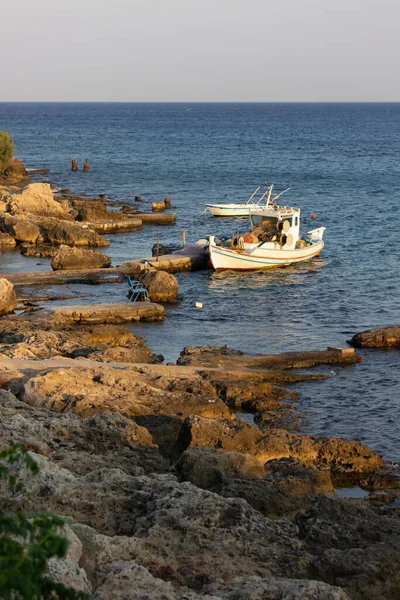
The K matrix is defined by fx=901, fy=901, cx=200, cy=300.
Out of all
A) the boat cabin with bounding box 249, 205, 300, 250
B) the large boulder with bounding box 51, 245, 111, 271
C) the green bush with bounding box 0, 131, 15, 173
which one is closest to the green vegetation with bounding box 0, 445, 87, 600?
the large boulder with bounding box 51, 245, 111, 271

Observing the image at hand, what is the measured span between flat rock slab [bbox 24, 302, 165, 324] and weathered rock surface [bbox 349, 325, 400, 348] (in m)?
6.58

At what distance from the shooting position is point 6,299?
27047mm

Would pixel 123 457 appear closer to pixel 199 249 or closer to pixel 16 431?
pixel 16 431

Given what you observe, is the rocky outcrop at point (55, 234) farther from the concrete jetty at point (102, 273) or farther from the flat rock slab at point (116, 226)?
the concrete jetty at point (102, 273)

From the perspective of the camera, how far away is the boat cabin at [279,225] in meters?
37.6

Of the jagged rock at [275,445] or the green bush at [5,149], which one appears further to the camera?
the green bush at [5,149]

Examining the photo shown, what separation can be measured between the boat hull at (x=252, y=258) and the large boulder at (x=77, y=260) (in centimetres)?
440

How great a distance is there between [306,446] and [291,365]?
654cm

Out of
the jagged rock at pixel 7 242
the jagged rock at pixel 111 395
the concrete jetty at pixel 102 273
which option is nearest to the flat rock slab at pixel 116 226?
the jagged rock at pixel 7 242

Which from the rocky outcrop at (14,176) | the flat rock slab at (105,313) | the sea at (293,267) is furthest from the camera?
the rocky outcrop at (14,176)

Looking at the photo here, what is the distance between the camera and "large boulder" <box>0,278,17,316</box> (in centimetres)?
2694

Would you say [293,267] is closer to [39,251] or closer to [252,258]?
[252,258]

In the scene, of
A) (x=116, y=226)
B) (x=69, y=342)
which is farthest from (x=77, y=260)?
(x=69, y=342)

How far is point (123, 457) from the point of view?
13.3 metres
